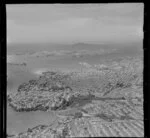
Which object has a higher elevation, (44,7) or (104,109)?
(44,7)

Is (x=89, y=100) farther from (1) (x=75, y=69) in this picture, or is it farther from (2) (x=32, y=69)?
(2) (x=32, y=69)

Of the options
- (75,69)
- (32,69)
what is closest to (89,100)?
(75,69)
